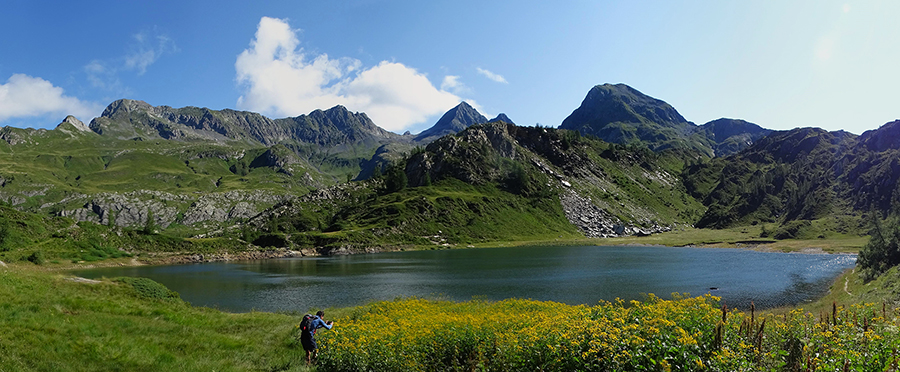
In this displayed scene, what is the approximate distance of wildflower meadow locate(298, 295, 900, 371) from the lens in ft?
37.7

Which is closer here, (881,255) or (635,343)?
(635,343)

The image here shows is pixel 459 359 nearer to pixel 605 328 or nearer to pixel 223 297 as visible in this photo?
pixel 605 328

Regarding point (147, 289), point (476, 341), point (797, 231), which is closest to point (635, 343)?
point (476, 341)

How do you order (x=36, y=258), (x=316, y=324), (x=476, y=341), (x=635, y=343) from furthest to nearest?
(x=36, y=258) < (x=316, y=324) < (x=476, y=341) < (x=635, y=343)

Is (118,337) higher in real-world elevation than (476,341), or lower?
lower

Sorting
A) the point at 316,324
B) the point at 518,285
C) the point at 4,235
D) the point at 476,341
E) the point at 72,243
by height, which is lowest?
the point at 518,285

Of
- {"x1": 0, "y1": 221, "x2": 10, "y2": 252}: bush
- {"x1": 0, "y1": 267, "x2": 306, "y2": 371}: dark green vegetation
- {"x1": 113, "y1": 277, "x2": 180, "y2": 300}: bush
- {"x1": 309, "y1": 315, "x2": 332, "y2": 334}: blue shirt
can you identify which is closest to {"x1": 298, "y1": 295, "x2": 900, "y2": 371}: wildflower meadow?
{"x1": 309, "y1": 315, "x2": 332, "y2": 334}: blue shirt

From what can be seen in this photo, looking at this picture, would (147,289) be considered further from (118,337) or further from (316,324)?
(316,324)

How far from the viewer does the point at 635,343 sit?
12.9 meters

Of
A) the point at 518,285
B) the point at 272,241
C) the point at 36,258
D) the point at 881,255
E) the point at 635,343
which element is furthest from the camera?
the point at 272,241

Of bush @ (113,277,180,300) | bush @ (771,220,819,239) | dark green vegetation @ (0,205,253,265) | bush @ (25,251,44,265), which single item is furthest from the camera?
bush @ (771,220,819,239)

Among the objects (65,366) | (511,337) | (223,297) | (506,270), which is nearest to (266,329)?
(65,366)

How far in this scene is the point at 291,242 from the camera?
191 m

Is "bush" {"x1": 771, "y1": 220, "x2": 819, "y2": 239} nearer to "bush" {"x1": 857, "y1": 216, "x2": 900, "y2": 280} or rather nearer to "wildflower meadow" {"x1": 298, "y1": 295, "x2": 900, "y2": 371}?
"bush" {"x1": 857, "y1": 216, "x2": 900, "y2": 280}
